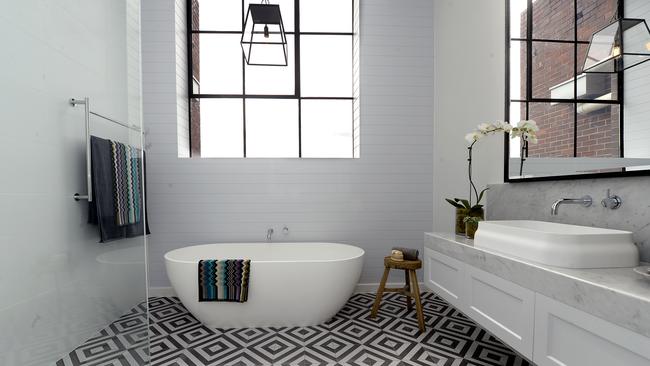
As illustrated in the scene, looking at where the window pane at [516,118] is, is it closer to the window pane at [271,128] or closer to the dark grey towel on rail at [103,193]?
the window pane at [271,128]

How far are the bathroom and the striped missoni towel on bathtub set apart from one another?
12 mm

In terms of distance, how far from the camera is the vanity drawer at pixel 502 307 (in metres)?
1.20

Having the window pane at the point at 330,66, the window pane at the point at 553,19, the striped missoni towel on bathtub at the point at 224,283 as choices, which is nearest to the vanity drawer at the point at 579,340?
the window pane at the point at 553,19

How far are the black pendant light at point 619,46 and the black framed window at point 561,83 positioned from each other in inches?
1.5

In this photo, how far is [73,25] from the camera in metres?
1.54

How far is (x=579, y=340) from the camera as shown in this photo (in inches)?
39.1

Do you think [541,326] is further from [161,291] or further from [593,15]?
[161,291]

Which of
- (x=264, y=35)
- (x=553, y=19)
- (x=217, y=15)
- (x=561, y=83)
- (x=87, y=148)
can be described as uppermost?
(x=217, y=15)

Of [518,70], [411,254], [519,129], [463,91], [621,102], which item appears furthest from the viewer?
[463,91]

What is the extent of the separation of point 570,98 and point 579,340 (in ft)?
4.42

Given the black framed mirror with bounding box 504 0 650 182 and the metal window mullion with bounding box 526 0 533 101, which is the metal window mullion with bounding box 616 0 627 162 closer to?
the black framed mirror with bounding box 504 0 650 182

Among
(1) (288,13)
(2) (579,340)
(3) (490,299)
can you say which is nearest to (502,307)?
(3) (490,299)

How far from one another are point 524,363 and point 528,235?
1079mm

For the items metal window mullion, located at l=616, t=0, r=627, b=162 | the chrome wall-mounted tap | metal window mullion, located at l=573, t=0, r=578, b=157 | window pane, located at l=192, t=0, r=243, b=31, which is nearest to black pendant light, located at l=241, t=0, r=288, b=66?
window pane, located at l=192, t=0, r=243, b=31
